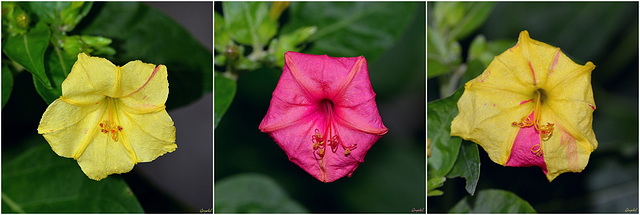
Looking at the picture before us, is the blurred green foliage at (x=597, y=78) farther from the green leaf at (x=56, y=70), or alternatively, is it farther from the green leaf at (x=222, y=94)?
the green leaf at (x=56, y=70)

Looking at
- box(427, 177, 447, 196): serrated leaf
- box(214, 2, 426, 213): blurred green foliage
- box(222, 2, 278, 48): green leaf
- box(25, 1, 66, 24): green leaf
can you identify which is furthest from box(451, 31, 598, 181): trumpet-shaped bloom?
box(25, 1, 66, 24): green leaf

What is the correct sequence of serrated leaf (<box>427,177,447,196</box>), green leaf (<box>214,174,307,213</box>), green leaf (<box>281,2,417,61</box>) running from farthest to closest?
green leaf (<box>214,174,307,213</box>), green leaf (<box>281,2,417,61</box>), serrated leaf (<box>427,177,447,196</box>)

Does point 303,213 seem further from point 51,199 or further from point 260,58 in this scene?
point 51,199

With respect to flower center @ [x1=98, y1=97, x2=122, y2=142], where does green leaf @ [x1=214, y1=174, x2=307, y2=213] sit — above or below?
below

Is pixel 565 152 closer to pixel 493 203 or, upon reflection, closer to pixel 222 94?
pixel 493 203

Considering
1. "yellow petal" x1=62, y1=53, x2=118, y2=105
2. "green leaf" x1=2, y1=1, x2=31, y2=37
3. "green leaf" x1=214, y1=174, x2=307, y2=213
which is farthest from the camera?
"green leaf" x1=214, y1=174, x2=307, y2=213

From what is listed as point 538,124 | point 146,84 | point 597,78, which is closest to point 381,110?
point 538,124

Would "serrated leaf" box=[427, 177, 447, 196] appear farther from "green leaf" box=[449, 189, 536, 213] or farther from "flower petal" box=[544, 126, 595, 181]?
"flower petal" box=[544, 126, 595, 181]

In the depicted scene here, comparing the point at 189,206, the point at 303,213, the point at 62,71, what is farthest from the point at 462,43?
the point at 62,71

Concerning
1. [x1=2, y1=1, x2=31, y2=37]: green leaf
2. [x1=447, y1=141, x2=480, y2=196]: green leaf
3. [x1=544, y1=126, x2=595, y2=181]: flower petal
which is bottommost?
[x1=447, y1=141, x2=480, y2=196]: green leaf
